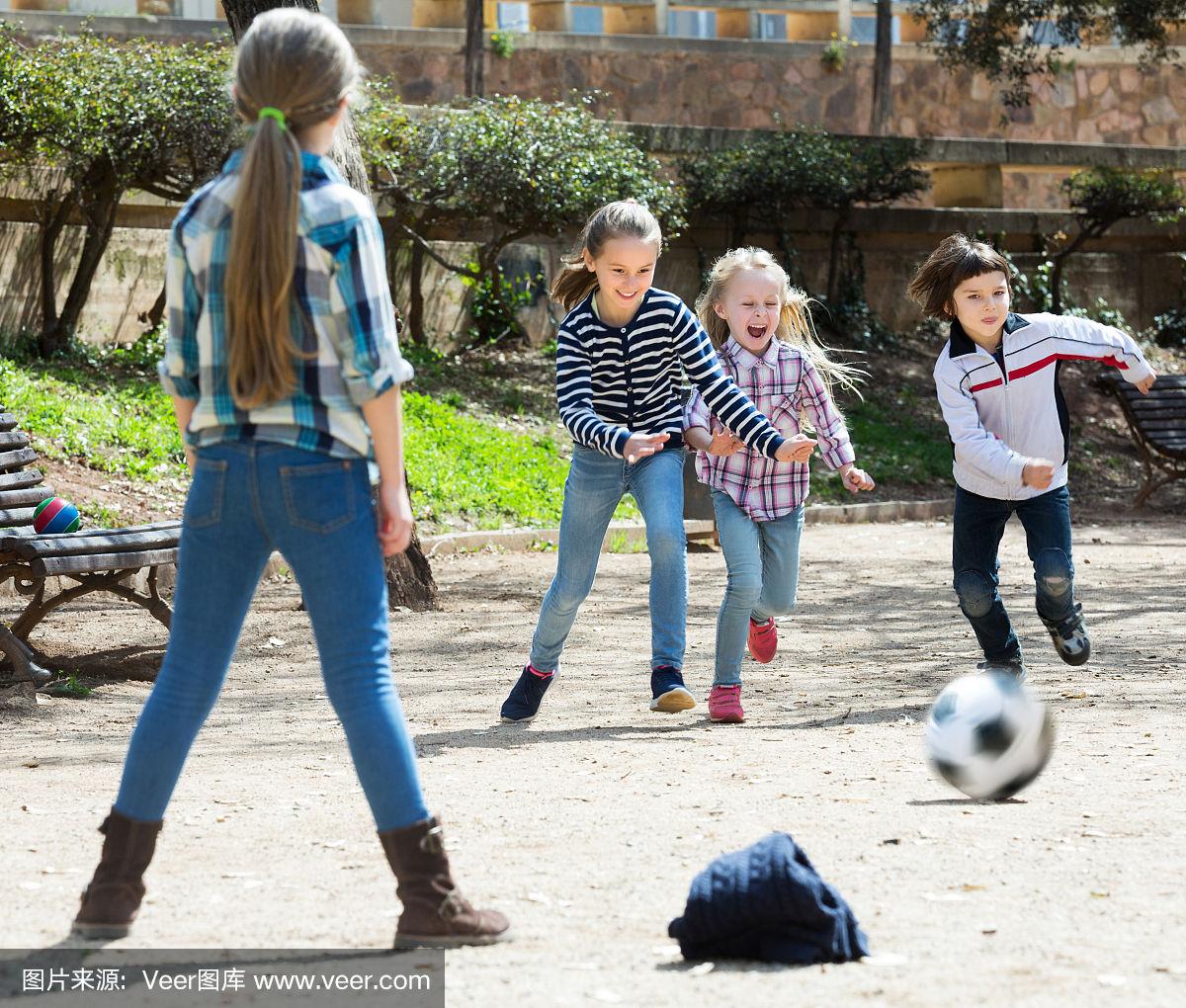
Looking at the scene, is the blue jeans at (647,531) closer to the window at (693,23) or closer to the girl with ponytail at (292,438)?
the girl with ponytail at (292,438)

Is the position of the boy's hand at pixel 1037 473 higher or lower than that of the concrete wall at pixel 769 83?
lower

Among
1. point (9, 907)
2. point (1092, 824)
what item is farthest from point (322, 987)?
point (1092, 824)

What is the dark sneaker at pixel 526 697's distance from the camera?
555 cm

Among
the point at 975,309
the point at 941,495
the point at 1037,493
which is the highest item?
the point at 975,309

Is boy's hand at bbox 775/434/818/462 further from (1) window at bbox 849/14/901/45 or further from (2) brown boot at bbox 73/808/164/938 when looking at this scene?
(1) window at bbox 849/14/901/45

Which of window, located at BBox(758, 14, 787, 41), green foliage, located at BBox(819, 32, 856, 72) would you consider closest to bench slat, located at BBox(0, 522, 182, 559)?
green foliage, located at BBox(819, 32, 856, 72)

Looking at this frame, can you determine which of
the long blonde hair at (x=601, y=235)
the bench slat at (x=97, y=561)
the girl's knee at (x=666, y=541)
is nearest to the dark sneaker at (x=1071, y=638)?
the girl's knee at (x=666, y=541)

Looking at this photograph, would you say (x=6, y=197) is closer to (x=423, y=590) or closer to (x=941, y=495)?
(x=423, y=590)

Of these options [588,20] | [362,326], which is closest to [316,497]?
[362,326]

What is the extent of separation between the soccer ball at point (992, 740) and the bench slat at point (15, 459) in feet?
14.5

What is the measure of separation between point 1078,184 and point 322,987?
16.1 metres

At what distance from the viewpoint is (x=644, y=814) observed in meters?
4.08

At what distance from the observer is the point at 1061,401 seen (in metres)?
5.46

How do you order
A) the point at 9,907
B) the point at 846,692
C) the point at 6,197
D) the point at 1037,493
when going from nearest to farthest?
the point at 9,907 < the point at 1037,493 < the point at 846,692 < the point at 6,197
